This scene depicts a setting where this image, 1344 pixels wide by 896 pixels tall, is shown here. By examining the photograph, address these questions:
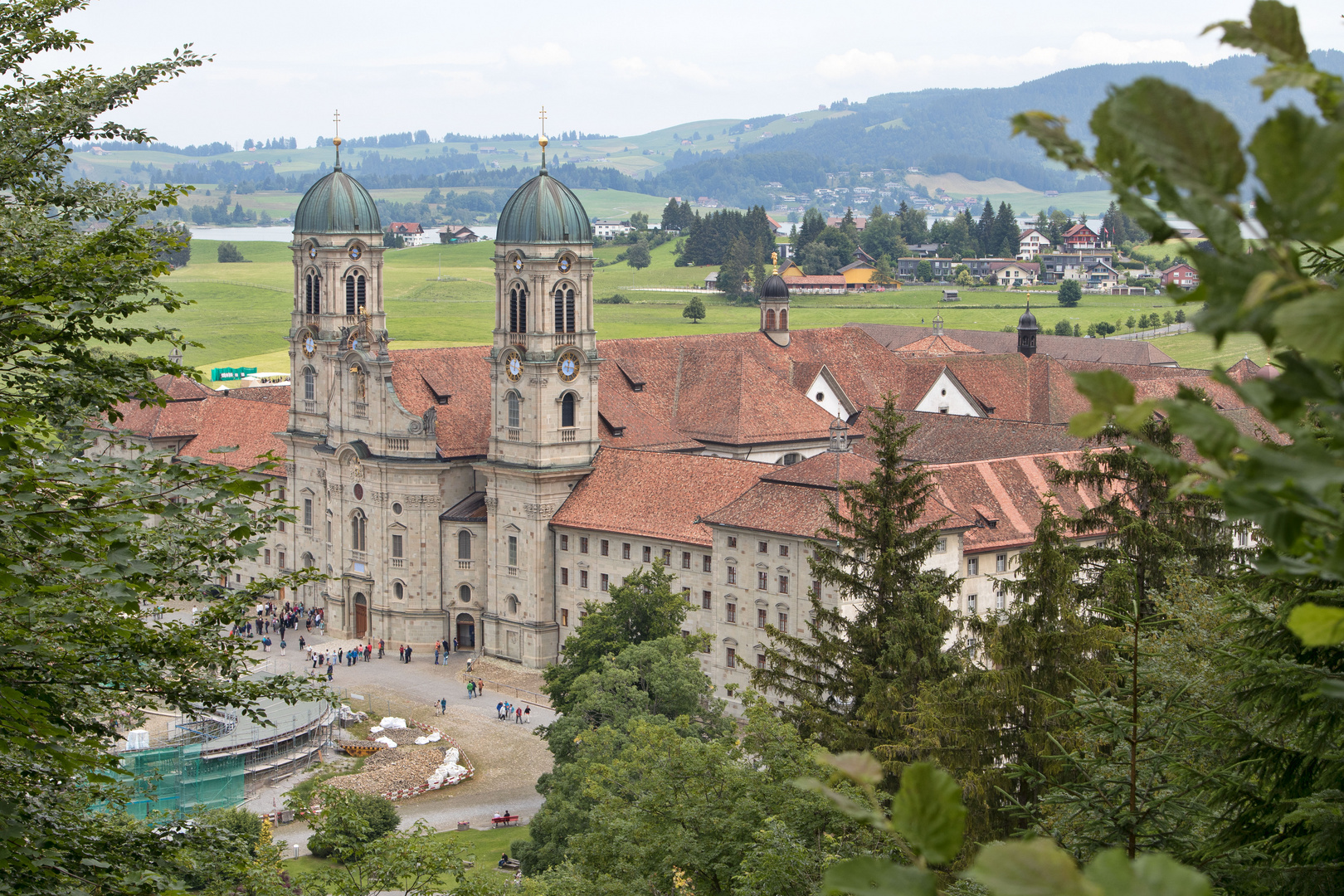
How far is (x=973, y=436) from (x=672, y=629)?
27.6m

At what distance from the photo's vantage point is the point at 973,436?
75812 millimetres

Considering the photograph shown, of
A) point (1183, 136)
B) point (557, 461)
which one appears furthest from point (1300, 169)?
point (557, 461)

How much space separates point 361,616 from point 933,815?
241 feet

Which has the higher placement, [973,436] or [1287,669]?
[1287,669]

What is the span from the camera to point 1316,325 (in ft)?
10.8

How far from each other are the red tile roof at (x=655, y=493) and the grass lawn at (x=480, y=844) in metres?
16.3

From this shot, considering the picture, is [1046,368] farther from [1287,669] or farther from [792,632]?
[1287,669]

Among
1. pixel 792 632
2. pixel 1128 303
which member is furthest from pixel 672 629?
pixel 1128 303

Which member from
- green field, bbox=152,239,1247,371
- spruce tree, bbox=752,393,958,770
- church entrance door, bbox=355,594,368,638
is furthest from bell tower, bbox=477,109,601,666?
green field, bbox=152,239,1247,371

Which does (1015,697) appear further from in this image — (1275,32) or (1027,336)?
(1027,336)

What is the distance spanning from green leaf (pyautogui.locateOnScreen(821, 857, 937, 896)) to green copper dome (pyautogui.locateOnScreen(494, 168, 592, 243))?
65359 mm

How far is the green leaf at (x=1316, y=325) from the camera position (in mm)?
3277

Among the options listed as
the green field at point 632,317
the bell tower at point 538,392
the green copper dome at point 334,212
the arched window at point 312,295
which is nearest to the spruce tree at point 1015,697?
the bell tower at point 538,392

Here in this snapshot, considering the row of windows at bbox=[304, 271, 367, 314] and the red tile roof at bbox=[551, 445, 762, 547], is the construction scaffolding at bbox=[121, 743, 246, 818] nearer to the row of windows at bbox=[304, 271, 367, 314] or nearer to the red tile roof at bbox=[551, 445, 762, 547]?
the red tile roof at bbox=[551, 445, 762, 547]
